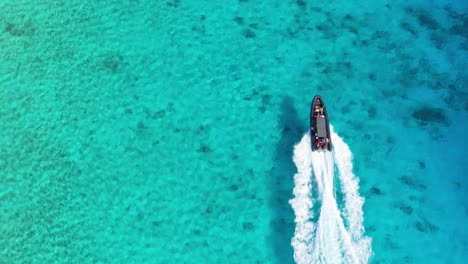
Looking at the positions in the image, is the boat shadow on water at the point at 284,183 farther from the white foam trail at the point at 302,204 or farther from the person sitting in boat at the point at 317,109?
the person sitting in boat at the point at 317,109

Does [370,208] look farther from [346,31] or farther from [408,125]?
[346,31]

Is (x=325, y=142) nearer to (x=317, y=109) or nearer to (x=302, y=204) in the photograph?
(x=317, y=109)

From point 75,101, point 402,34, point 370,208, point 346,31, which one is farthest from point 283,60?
point 75,101

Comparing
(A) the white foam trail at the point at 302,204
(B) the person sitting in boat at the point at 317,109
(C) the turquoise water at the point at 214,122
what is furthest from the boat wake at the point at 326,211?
(B) the person sitting in boat at the point at 317,109

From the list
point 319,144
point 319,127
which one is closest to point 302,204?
point 319,144

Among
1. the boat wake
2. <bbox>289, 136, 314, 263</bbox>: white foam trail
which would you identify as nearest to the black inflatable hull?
the boat wake
